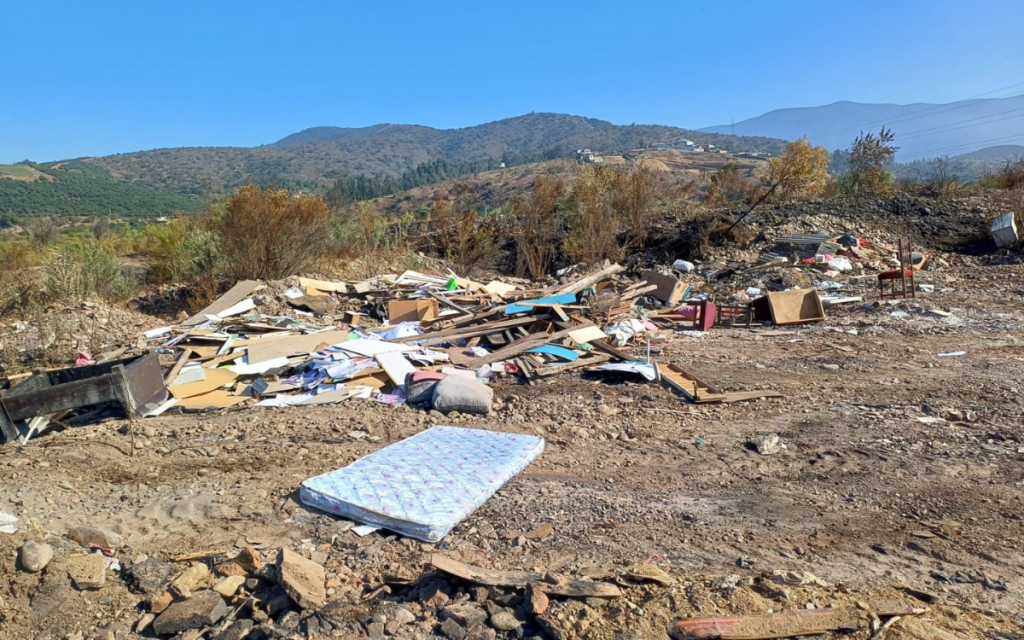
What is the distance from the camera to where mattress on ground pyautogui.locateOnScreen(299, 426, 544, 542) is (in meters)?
3.35

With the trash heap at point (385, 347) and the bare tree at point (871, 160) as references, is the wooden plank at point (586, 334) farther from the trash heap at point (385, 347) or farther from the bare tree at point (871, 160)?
the bare tree at point (871, 160)

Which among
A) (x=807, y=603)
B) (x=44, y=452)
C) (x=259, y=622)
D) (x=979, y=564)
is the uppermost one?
(x=44, y=452)

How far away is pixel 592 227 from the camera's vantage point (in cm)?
1409

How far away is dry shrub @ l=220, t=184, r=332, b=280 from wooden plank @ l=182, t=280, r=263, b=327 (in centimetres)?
132

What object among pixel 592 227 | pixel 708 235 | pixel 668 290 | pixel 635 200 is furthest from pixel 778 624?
pixel 708 235

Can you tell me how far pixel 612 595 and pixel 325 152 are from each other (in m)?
101

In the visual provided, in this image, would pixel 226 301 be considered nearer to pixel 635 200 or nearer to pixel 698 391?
pixel 698 391

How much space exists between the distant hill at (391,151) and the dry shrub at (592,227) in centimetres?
2453

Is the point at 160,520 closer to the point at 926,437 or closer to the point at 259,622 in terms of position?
the point at 259,622

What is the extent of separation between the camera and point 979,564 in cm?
296

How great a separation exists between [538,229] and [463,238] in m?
2.11

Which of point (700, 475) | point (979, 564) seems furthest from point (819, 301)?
point (979, 564)

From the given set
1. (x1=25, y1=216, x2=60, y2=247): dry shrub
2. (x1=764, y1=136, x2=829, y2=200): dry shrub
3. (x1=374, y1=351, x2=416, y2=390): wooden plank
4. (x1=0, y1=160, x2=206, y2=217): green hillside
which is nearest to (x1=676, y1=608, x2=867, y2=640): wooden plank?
(x1=374, y1=351, x2=416, y2=390): wooden plank

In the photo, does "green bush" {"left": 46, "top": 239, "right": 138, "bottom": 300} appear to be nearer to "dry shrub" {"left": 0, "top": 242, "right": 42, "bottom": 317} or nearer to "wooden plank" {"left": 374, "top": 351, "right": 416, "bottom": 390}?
"dry shrub" {"left": 0, "top": 242, "right": 42, "bottom": 317}
